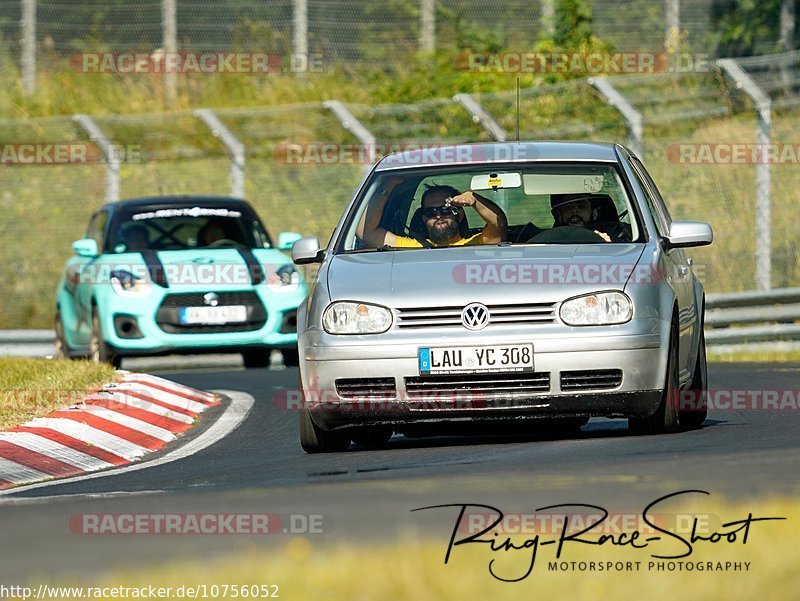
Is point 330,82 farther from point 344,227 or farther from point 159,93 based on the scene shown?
point 344,227

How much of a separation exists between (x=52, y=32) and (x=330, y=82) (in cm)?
419

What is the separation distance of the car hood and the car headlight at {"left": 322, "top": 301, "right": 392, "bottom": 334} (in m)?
0.04

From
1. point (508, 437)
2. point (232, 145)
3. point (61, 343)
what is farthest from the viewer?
point (232, 145)

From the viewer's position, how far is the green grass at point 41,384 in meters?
11.3

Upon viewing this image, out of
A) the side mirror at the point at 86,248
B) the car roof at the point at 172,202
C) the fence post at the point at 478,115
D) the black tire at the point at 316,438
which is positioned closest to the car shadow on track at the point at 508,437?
the black tire at the point at 316,438

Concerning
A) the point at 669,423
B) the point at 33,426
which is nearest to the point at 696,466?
the point at 669,423

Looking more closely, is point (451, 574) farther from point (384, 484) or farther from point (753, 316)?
point (753, 316)

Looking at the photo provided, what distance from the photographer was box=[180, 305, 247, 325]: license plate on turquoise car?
16.9 m

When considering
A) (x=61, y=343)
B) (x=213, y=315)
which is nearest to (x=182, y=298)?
(x=213, y=315)

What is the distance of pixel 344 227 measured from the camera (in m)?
10.0

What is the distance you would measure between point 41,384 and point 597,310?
17.0 feet

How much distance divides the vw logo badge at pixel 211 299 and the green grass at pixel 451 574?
11.0 m

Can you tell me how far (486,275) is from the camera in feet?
29.7

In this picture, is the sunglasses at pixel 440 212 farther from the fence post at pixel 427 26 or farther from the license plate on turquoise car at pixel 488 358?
the fence post at pixel 427 26
